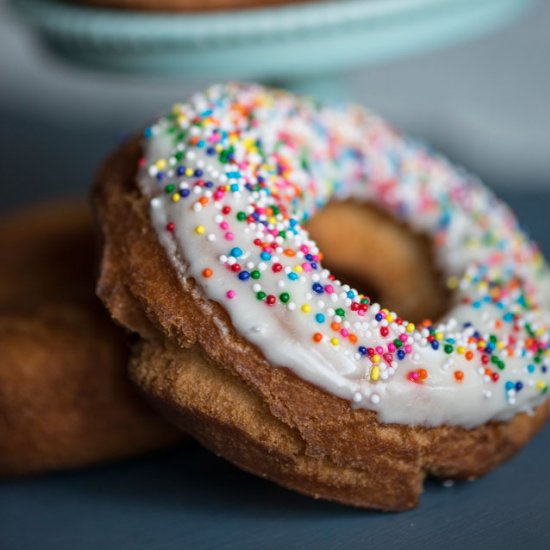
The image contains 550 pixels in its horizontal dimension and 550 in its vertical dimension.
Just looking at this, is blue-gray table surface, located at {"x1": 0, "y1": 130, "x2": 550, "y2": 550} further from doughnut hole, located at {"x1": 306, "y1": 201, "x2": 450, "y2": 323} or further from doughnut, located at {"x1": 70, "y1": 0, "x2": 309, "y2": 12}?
doughnut, located at {"x1": 70, "y1": 0, "x2": 309, "y2": 12}

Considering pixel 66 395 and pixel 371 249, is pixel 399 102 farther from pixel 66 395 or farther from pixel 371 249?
pixel 66 395

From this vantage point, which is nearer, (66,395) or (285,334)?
(285,334)

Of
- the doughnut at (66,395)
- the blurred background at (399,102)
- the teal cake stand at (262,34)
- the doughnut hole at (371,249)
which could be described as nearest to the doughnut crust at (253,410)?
Answer: the doughnut at (66,395)

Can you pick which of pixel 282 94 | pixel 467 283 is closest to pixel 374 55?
pixel 282 94

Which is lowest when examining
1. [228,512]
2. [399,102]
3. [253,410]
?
[228,512]

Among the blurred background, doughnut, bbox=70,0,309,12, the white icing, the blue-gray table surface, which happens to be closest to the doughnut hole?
the white icing

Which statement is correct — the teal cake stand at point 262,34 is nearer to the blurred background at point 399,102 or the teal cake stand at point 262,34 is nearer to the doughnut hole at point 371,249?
the doughnut hole at point 371,249

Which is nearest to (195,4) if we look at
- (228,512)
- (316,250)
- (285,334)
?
(316,250)
